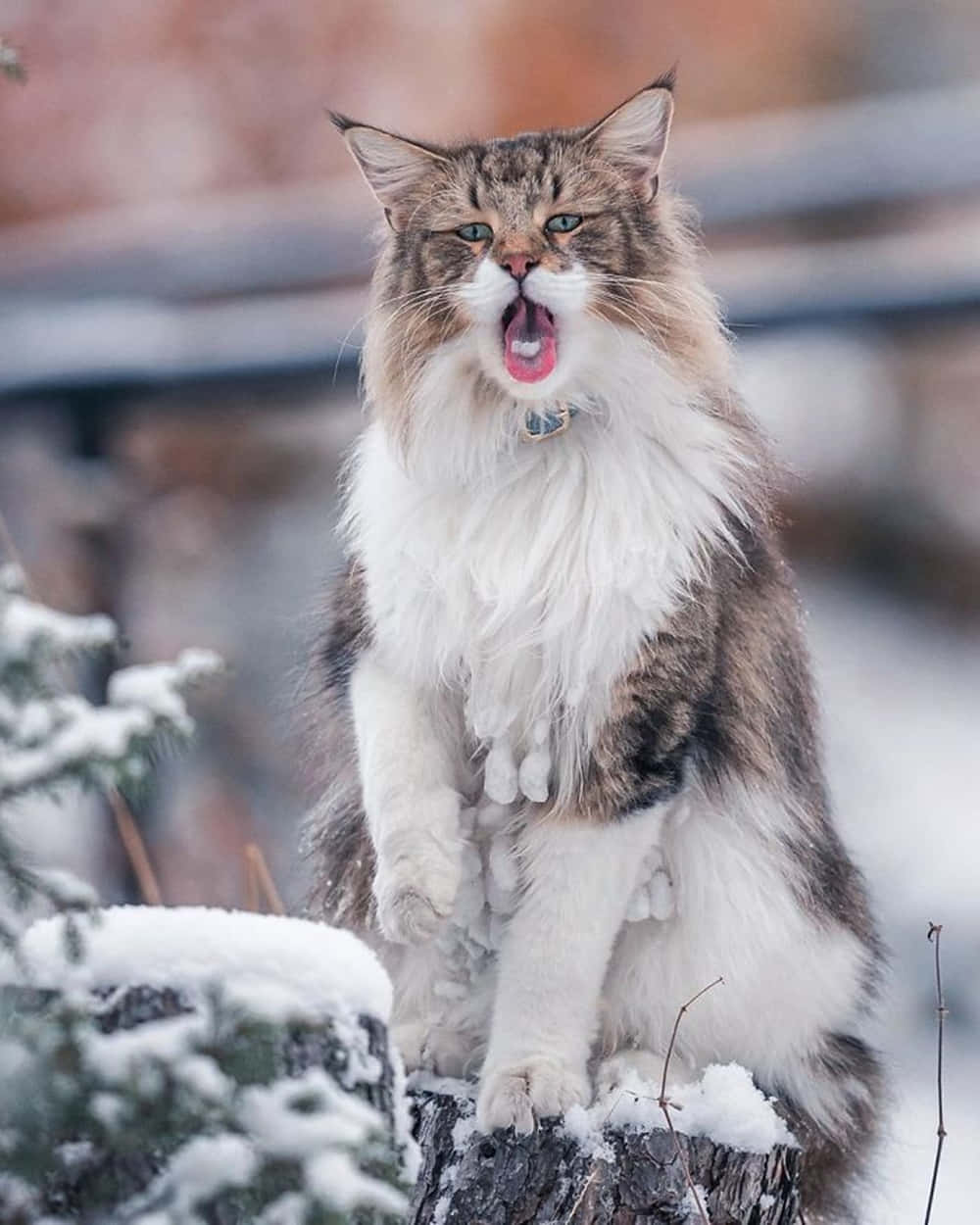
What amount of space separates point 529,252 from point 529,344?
0.46ft

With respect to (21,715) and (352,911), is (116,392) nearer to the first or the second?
(352,911)

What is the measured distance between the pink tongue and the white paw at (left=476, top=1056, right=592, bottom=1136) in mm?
993

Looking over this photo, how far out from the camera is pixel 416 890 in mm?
2377

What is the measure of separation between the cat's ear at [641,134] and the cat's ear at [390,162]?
0.27 metres

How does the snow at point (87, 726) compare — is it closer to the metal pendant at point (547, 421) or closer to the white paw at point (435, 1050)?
the metal pendant at point (547, 421)

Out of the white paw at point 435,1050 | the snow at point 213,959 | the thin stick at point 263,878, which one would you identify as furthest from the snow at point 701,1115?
the thin stick at point 263,878

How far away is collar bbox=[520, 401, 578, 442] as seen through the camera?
254 centimetres

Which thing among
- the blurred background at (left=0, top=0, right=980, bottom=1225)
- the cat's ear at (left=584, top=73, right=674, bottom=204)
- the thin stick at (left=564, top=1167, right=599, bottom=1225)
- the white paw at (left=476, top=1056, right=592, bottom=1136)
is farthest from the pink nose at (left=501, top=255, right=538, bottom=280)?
the blurred background at (left=0, top=0, right=980, bottom=1225)

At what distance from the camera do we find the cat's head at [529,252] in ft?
8.21

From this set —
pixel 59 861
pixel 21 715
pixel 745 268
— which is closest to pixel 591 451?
pixel 21 715

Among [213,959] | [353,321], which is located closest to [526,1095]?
[213,959]

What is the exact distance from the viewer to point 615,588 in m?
2.45

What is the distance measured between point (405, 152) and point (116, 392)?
12.3ft

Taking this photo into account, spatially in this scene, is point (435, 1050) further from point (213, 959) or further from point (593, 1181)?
point (213, 959)
